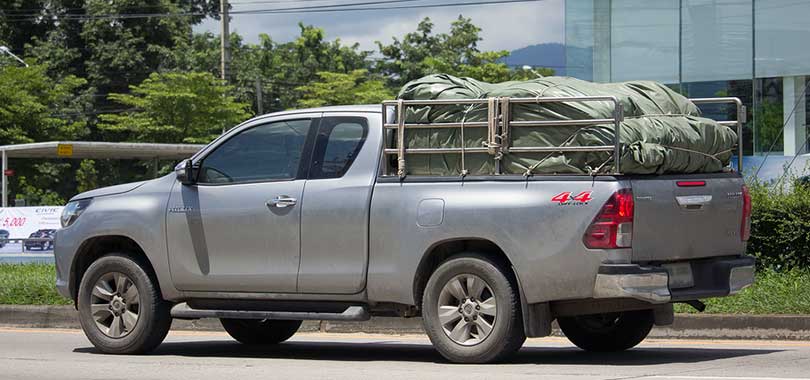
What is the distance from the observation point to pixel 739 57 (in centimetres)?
2441

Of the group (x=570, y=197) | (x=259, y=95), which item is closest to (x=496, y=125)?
(x=570, y=197)

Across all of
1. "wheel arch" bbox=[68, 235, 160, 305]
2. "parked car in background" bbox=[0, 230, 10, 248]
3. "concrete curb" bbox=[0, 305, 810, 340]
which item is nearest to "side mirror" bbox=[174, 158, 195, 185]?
"wheel arch" bbox=[68, 235, 160, 305]

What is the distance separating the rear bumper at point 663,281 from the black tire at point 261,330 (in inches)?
149

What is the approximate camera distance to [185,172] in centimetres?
1020

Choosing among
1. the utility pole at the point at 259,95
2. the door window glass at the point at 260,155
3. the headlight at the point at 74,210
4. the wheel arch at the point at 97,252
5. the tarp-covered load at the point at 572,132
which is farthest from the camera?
the utility pole at the point at 259,95

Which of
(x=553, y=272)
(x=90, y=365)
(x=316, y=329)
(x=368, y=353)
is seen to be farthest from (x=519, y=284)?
(x=316, y=329)

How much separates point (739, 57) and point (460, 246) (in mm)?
16659

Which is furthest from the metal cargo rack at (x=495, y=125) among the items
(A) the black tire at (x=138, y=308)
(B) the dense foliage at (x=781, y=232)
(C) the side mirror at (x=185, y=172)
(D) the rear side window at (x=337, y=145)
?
(B) the dense foliage at (x=781, y=232)

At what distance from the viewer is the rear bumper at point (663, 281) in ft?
27.5

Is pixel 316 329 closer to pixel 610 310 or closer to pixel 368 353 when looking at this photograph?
pixel 368 353

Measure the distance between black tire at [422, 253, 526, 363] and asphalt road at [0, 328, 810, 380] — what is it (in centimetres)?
10

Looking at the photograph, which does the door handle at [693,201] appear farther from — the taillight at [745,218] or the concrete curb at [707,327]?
the concrete curb at [707,327]

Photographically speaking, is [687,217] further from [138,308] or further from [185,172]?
[138,308]

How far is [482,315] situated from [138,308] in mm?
3104
